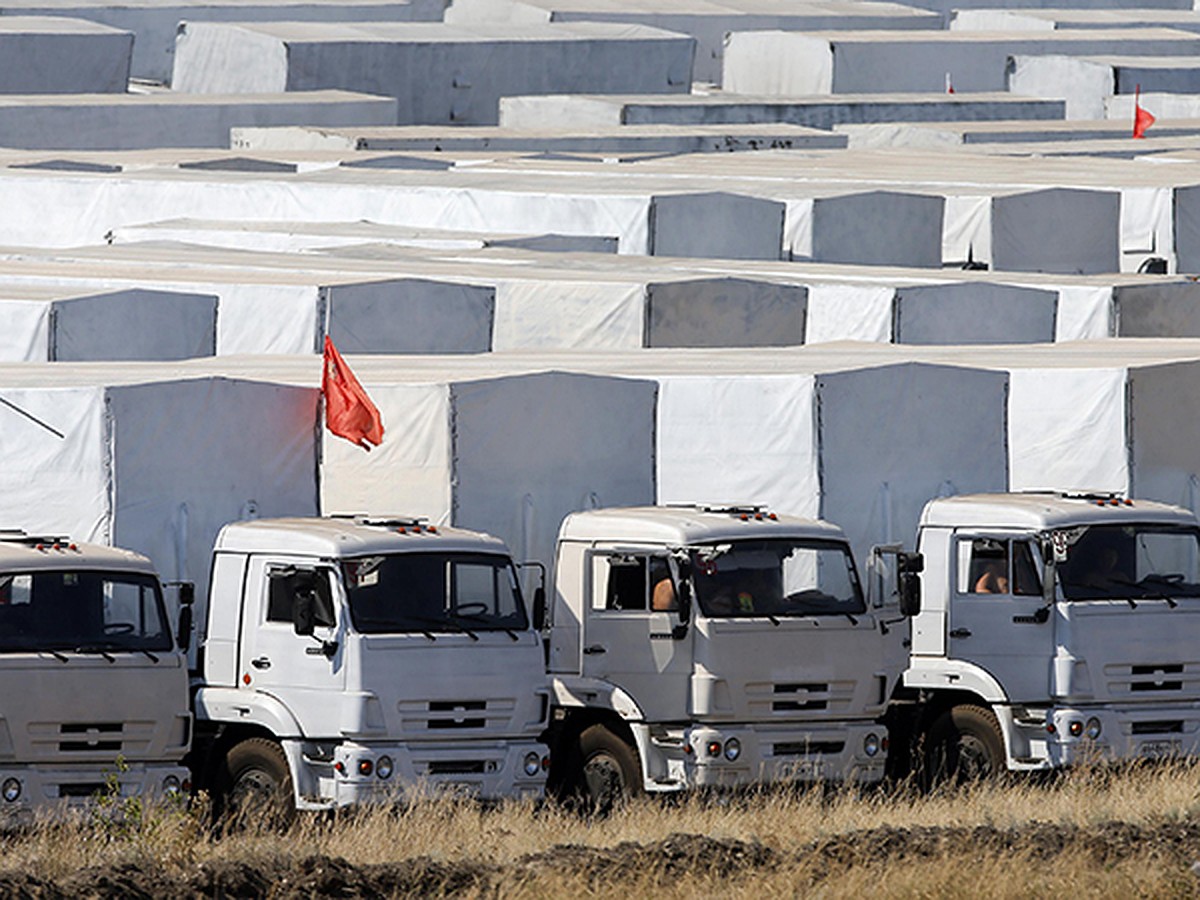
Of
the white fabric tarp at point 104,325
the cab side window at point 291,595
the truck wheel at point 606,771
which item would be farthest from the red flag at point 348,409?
the white fabric tarp at point 104,325

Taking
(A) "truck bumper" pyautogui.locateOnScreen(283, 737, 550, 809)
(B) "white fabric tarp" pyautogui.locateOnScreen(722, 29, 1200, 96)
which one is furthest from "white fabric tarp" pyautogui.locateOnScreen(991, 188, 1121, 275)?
(B) "white fabric tarp" pyautogui.locateOnScreen(722, 29, 1200, 96)

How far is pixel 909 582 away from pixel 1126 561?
185 cm

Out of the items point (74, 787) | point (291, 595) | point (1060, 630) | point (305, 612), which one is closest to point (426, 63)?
point (1060, 630)

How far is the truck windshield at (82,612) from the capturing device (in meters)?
16.1

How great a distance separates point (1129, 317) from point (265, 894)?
18907mm

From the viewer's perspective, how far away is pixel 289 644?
55.6 feet

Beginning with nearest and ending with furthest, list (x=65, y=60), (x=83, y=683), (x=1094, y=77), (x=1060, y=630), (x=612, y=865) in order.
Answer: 1. (x=612, y=865)
2. (x=83, y=683)
3. (x=1060, y=630)
4. (x=65, y=60)
5. (x=1094, y=77)

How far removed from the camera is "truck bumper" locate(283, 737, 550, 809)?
16562mm

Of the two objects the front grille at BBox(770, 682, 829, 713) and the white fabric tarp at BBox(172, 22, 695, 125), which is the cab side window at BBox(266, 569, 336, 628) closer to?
the front grille at BBox(770, 682, 829, 713)

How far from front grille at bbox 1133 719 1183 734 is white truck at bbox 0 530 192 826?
701 centimetres

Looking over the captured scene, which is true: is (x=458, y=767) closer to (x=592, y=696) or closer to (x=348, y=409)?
(x=592, y=696)

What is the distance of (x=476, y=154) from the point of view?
172ft

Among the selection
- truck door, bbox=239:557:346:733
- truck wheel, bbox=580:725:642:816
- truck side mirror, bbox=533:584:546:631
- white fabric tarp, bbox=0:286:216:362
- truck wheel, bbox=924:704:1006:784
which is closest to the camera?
truck door, bbox=239:557:346:733

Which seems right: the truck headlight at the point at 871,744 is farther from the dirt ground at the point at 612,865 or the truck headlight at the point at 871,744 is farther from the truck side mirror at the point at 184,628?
the truck side mirror at the point at 184,628
